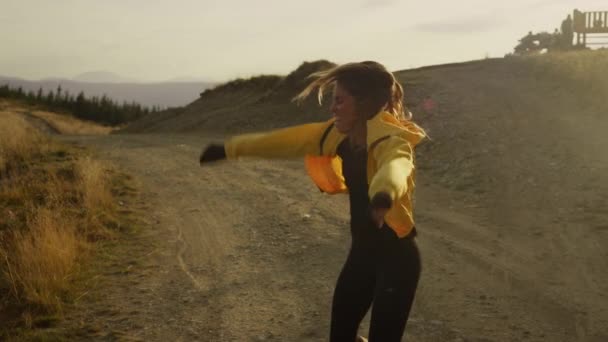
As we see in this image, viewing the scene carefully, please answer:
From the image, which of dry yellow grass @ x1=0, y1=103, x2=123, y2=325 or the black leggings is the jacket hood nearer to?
the black leggings

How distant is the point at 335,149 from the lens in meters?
3.34

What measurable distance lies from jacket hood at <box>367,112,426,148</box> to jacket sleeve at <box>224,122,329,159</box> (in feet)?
1.06

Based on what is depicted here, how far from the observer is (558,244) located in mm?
7281

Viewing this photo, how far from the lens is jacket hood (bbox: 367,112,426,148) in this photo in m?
3.04

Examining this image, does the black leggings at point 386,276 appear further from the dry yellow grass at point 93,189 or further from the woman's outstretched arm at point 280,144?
the dry yellow grass at point 93,189

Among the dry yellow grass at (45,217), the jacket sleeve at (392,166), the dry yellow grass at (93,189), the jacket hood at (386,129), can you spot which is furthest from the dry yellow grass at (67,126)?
the jacket sleeve at (392,166)

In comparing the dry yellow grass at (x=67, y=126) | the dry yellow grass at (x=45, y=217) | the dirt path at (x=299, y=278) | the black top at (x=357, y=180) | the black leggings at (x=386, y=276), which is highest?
the black top at (x=357, y=180)

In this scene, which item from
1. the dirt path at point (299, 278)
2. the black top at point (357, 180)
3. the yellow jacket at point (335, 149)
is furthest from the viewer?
the dirt path at point (299, 278)

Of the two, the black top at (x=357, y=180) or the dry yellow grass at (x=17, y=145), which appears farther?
the dry yellow grass at (x=17, y=145)

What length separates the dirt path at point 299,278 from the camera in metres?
5.27

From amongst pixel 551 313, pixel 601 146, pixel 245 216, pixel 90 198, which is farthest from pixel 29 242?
pixel 601 146

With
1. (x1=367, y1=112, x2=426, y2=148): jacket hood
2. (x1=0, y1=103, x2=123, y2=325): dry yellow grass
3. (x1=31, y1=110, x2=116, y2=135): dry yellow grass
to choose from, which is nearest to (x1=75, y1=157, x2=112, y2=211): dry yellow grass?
(x1=0, y1=103, x2=123, y2=325): dry yellow grass

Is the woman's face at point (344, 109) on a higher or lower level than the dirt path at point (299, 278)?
higher

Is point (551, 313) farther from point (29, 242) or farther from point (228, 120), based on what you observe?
point (228, 120)
